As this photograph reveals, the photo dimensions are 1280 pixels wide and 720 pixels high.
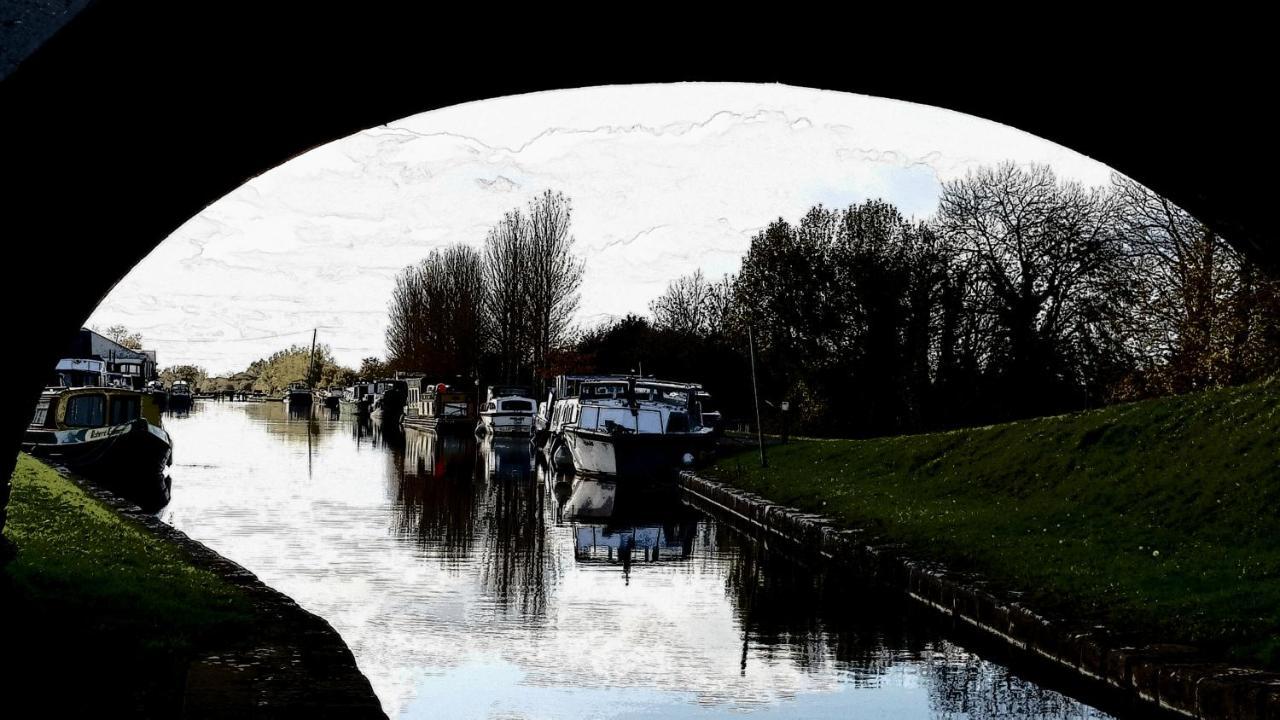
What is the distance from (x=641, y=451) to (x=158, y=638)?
24.8 metres

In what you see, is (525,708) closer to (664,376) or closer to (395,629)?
(395,629)

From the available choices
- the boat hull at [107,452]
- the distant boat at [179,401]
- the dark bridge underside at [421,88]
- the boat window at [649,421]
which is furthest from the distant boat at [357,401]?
the dark bridge underside at [421,88]

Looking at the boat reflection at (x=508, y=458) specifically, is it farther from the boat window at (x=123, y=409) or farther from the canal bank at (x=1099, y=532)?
the canal bank at (x=1099, y=532)

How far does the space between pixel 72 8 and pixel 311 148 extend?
1813mm

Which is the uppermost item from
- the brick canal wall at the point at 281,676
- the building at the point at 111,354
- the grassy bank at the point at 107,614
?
the building at the point at 111,354

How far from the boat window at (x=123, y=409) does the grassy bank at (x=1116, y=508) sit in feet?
48.3

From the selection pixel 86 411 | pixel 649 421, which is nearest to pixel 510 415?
pixel 649 421

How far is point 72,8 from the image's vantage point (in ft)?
11.5

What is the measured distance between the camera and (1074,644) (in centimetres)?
1066

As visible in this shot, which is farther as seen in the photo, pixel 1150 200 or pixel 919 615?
pixel 1150 200

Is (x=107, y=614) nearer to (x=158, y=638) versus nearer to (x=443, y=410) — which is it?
(x=158, y=638)

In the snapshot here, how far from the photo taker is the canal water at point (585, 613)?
9.62m

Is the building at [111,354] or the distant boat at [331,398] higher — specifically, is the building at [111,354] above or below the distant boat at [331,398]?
above

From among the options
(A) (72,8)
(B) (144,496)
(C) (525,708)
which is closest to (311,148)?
(A) (72,8)
